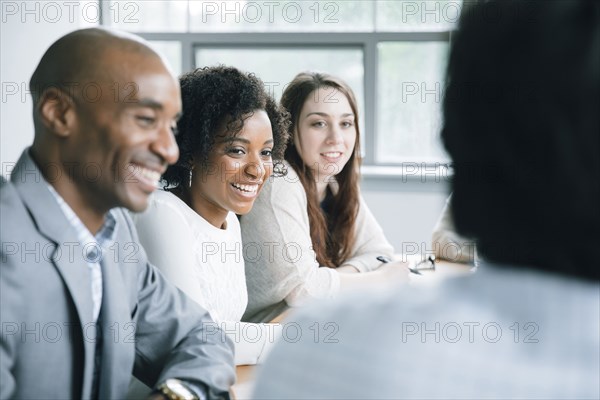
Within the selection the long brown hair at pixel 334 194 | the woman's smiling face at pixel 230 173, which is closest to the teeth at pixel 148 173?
the woman's smiling face at pixel 230 173

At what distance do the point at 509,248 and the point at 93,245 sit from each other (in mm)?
817

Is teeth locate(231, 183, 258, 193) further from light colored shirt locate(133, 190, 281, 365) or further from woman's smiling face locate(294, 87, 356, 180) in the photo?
woman's smiling face locate(294, 87, 356, 180)

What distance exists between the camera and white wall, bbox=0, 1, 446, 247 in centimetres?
423

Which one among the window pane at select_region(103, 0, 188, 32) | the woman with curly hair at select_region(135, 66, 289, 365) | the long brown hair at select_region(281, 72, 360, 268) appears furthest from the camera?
the window pane at select_region(103, 0, 188, 32)

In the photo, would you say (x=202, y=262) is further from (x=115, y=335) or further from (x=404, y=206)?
(x=404, y=206)

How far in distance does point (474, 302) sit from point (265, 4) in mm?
4631

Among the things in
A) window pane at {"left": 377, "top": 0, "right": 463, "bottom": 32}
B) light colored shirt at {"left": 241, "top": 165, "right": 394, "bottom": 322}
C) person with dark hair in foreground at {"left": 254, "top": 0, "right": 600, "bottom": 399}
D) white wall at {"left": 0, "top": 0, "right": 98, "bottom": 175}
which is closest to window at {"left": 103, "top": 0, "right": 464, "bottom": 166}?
window pane at {"left": 377, "top": 0, "right": 463, "bottom": 32}

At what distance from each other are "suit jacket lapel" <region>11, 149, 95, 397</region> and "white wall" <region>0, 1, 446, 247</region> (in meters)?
3.05

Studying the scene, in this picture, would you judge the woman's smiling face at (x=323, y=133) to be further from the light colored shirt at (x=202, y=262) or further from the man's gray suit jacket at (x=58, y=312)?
the man's gray suit jacket at (x=58, y=312)

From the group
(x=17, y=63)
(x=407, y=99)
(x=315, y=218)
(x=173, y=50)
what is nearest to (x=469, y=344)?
(x=315, y=218)

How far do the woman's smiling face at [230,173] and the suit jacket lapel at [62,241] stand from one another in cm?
81

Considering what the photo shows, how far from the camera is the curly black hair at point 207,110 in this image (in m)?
2.04

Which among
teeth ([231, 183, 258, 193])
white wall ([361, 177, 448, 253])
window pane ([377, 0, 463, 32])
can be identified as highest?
window pane ([377, 0, 463, 32])

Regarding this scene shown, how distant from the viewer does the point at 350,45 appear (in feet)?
16.6
